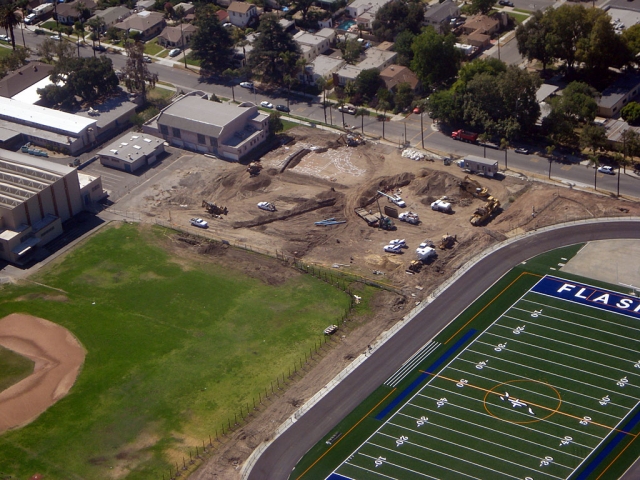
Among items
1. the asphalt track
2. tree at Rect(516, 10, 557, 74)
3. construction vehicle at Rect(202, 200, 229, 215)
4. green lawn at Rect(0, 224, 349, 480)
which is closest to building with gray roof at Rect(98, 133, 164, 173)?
green lawn at Rect(0, 224, 349, 480)

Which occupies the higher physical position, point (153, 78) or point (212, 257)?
point (153, 78)

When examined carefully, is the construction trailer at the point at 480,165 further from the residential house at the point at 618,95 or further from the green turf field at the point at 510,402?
the green turf field at the point at 510,402

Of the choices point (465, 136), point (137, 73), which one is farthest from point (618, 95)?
point (137, 73)

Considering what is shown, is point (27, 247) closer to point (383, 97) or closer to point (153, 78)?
point (153, 78)

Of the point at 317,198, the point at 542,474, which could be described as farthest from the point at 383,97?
the point at 542,474

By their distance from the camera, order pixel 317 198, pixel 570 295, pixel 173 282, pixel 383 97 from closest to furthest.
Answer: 1. pixel 570 295
2. pixel 173 282
3. pixel 317 198
4. pixel 383 97

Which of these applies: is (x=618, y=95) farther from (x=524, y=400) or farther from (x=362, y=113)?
(x=524, y=400)
